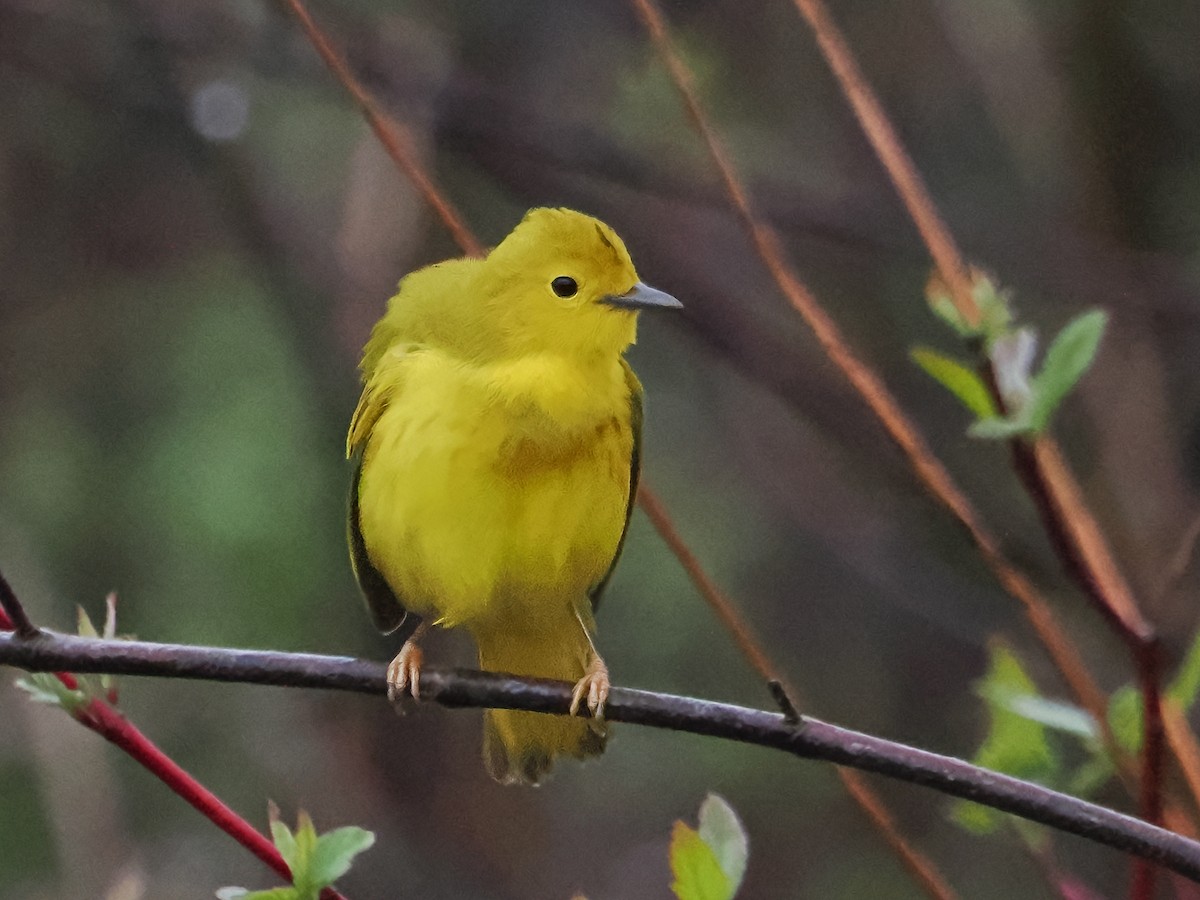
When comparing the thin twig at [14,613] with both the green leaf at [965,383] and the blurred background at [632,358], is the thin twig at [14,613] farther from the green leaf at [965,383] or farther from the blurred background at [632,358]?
the blurred background at [632,358]

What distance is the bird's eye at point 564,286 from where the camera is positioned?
1.89 metres

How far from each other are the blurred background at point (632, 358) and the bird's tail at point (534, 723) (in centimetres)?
86

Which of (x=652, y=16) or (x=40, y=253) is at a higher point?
(x=40, y=253)

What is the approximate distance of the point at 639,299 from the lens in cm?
185

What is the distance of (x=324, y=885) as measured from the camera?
3.63 ft

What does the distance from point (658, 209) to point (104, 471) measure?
1.47 metres

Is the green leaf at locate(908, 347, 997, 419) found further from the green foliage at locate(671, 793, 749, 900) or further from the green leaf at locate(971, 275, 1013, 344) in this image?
the green foliage at locate(671, 793, 749, 900)

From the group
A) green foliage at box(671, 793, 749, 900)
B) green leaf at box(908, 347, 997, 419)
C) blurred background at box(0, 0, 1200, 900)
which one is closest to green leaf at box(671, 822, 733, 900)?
green foliage at box(671, 793, 749, 900)

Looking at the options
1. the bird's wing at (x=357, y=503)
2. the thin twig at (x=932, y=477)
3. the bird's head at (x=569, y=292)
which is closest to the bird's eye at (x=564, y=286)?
the bird's head at (x=569, y=292)

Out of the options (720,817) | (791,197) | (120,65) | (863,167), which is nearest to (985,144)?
(863,167)

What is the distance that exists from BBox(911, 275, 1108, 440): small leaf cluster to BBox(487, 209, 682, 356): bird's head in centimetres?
73

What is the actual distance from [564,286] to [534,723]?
58 centimetres

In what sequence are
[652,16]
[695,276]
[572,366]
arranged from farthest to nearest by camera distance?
[695,276], [572,366], [652,16]

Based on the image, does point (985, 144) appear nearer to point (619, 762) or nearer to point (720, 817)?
point (619, 762)
